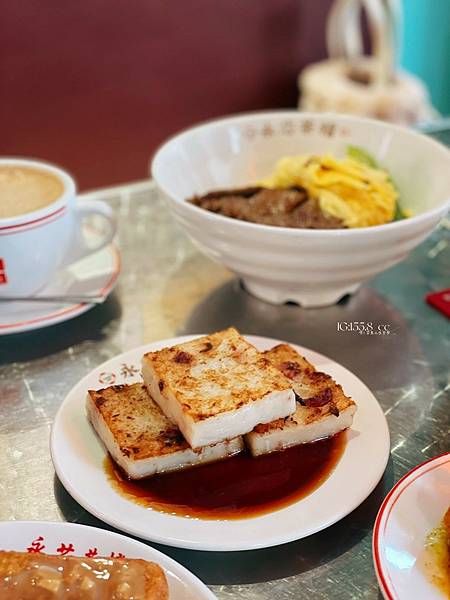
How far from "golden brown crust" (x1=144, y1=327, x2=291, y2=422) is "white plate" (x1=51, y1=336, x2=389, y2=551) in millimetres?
143

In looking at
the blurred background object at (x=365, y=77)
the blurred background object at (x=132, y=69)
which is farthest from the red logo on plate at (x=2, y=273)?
the blurred background object at (x=365, y=77)

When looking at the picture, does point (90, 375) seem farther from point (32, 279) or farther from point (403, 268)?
point (403, 268)

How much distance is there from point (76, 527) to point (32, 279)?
68 cm

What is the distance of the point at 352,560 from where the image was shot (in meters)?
1.04

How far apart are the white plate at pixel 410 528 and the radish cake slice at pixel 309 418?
0.15 m

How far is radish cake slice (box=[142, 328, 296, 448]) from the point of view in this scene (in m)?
1.07

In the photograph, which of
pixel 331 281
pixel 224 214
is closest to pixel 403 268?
pixel 331 281

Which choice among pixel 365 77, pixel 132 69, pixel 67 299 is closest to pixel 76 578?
pixel 67 299

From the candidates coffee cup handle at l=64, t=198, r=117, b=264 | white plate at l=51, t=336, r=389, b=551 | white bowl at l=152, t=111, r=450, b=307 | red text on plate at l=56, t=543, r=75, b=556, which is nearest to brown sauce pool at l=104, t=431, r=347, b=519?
white plate at l=51, t=336, r=389, b=551

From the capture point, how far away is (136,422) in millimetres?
1148

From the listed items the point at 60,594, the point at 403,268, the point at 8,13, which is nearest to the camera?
the point at 60,594

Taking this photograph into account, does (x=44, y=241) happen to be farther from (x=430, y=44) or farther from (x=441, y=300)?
(x=430, y=44)

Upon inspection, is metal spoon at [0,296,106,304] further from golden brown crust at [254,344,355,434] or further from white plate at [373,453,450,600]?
white plate at [373,453,450,600]

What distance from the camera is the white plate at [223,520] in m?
1.00
